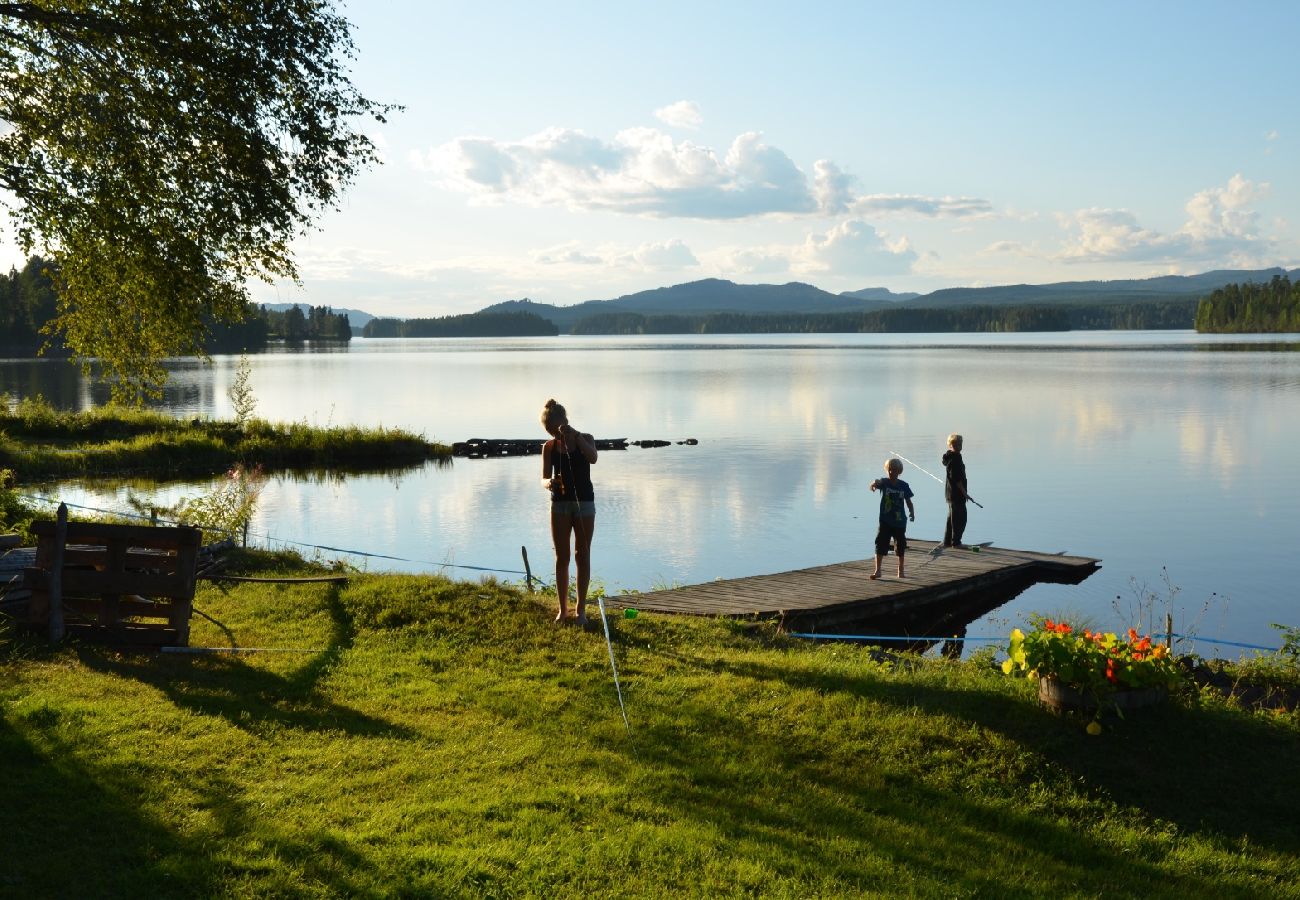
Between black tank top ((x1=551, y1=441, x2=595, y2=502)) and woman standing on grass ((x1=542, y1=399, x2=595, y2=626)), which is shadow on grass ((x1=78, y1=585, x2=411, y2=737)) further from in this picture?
black tank top ((x1=551, y1=441, x2=595, y2=502))

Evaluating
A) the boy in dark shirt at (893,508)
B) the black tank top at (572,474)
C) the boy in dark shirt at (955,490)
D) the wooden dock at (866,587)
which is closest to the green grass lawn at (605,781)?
the black tank top at (572,474)

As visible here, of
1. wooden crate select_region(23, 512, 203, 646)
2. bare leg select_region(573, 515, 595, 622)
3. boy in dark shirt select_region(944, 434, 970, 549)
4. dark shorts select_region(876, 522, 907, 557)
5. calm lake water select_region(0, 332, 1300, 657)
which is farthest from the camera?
calm lake water select_region(0, 332, 1300, 657)

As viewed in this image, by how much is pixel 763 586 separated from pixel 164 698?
10774mm

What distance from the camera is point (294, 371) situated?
121m

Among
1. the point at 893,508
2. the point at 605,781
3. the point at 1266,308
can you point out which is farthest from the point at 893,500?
the point at 1266,308

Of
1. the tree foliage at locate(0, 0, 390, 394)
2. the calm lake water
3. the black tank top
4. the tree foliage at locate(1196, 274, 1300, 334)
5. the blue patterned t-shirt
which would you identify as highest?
the tree foliage at locate(1196, 274, 1300, 334)

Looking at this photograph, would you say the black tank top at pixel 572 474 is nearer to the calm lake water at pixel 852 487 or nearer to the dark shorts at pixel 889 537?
the dark shorts at pixel 889 537

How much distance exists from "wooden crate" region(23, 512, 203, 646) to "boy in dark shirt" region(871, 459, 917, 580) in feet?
32.7

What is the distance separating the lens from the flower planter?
26.6ft

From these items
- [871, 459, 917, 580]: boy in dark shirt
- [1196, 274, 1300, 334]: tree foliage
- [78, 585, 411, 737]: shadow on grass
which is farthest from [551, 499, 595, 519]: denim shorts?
[1196, 274, 1300, 334]: tree foliage

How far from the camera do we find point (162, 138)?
15.2 metres

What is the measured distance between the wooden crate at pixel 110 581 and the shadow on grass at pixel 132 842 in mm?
3409

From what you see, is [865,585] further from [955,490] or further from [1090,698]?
[1090,698]

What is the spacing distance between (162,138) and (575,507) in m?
9.35
